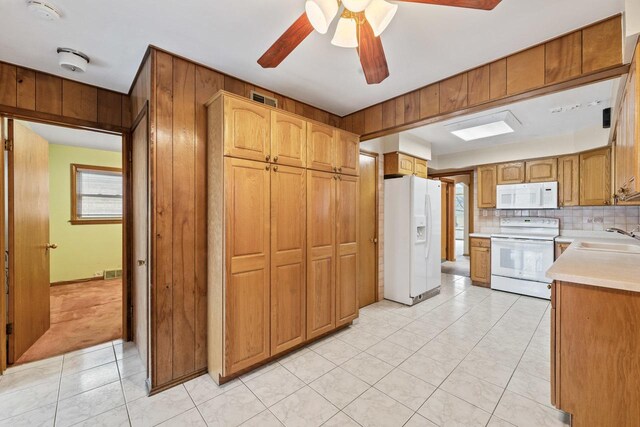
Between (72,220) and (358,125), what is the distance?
5.22 metres

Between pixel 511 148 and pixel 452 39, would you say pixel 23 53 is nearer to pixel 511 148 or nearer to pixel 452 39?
pixel 452 39

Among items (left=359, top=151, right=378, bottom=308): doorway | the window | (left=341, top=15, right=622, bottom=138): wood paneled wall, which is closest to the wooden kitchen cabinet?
(left=341, top=15, right=622, bottom=138): wood paneled wall

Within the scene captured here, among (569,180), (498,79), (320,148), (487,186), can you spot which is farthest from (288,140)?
(569,180)

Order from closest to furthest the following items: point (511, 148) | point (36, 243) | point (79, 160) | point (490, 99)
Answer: point (490, 99)
point (36, 243)
point (511, 148)
point (79, 160)

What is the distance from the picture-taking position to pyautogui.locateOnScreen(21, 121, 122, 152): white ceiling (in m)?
3.80

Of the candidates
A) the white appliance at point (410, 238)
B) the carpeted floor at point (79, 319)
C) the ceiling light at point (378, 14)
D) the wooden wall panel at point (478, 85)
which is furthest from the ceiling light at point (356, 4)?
the carpeted floor at point (79, 319)

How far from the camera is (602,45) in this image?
165 cm

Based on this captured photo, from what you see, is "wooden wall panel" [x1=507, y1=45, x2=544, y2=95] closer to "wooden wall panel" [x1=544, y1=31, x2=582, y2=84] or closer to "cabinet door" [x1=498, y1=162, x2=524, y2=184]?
"wooden wall panel" [x1=544, y1=31, x2=582, y2=84]

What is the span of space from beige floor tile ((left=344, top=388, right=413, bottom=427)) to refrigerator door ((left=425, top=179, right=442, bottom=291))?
2.35m

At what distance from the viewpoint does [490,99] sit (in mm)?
2092

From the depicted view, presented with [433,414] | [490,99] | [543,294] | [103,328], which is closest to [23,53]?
[103,328]

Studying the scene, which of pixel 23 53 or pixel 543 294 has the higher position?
pixel 23 53

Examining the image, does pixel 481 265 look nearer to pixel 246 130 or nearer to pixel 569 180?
pixel 569 180

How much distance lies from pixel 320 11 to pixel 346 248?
2.12 m
